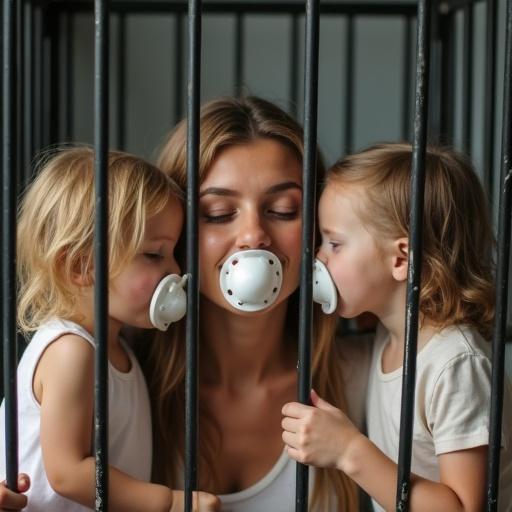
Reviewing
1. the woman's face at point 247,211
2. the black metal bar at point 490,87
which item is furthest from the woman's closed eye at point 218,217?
the black metal bar at point 490,87

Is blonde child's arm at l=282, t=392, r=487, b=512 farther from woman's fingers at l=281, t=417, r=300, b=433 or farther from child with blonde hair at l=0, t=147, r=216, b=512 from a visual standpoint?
child with blonde hair at l=0, t=147, r=216, b=512

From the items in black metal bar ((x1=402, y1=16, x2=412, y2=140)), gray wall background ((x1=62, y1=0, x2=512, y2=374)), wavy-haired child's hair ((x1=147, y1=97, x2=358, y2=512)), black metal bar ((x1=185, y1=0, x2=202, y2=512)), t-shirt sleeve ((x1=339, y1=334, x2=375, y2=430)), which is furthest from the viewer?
gray wall background ((x1=62, y1=0, x2=512, y2=374))

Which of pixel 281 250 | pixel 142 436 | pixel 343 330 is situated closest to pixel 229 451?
pixel 142 436

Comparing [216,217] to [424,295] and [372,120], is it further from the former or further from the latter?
[372,120]

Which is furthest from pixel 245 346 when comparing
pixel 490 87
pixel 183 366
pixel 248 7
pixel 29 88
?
pixel 248 7

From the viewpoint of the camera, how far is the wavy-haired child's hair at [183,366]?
1253 millimetres

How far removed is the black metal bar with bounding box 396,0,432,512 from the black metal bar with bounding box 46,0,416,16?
1.12 m

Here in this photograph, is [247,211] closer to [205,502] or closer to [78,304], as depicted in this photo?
[78,304]

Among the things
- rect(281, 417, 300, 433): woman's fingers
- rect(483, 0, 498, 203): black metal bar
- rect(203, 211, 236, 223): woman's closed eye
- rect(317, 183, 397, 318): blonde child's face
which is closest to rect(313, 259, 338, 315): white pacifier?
rect(317, 183, 397, 318): blonde child's face

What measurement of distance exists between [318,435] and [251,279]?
0.22 meters

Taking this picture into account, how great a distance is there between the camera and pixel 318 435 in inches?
36.9

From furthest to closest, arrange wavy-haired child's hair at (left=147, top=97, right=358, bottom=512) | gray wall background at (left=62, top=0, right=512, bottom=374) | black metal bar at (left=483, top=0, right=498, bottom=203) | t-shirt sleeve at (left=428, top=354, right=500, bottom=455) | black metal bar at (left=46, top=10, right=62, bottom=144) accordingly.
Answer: gray wall background at (left=62, top=0, right=512, bottom=374), black metal bar at (left=46, top=10, right=62, bottom=144), black metal bar at (left=483, top=0, right=498, bottom=203), wavy-haired child's hair at (left=147, top=97, right=358, bottom=512), t-shirt sleeve at (left=428, top=354, right=500, bottom=455)

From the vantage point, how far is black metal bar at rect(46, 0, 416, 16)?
1.90m

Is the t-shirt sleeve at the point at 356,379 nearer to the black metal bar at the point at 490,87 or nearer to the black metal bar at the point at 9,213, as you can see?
the black metal bar at the point at 490,87
